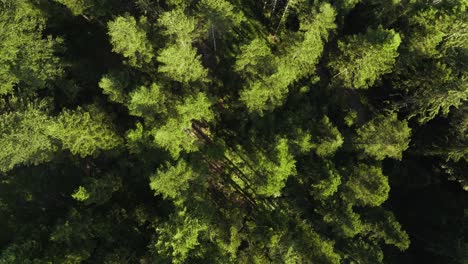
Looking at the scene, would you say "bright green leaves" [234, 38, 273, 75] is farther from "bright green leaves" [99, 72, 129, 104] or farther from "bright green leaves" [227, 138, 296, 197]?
"bright green leaves" [99, 72, 129, 104]

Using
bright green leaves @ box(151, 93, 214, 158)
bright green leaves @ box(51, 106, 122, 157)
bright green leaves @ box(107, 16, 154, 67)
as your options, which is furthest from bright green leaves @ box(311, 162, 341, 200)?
bright green leaves @ box(107, 16, 154, 67)

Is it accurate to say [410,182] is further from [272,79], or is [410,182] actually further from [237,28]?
[237,28]

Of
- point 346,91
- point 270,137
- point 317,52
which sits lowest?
point 346,91

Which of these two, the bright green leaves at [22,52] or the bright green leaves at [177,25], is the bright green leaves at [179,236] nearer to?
the bright green leaves at [177,25]

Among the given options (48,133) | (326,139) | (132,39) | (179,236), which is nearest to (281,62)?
(326,139)

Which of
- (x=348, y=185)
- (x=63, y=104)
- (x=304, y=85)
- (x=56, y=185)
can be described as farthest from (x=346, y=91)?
(x=56, y=185)

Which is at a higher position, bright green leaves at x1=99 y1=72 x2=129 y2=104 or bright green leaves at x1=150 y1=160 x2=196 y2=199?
bright green leaves at x1=99 y1=72 x2=129 y2=104

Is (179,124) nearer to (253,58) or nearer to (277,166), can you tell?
(253,58)
